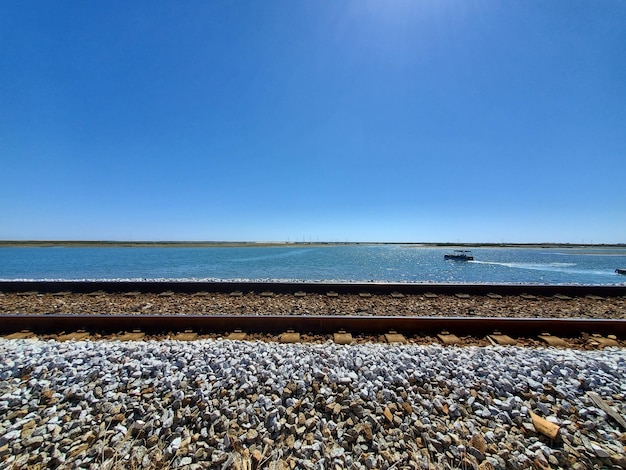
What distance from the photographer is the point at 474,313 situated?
7.02 meters

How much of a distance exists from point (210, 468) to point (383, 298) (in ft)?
22.4

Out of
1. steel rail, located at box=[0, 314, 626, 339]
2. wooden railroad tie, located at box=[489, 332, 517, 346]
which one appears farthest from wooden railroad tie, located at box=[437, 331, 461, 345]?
wooden railroad tie, located at box=[489, 332, 517, 346]

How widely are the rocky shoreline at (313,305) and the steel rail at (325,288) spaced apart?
0.45 m

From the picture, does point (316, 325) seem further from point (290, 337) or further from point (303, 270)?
point (303, 270)

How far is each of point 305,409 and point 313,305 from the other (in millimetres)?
4816

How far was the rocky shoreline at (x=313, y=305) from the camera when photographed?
23.2 feet

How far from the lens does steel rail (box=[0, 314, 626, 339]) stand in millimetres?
5328

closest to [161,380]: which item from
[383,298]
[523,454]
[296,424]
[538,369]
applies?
[296,424]

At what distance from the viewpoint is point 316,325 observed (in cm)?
539

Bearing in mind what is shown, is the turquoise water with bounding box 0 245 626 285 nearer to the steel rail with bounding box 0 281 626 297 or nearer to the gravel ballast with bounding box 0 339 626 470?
the steel rail with bounding box 0 281 626 297

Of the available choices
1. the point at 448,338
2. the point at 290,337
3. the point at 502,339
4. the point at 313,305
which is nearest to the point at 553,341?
Answer: the point at 502,339

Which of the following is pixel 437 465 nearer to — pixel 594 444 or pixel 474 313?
pixel 594 444

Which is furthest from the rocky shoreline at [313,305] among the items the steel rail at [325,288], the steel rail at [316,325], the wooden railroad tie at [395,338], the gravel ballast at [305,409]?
the gravel ballast at [305,409]

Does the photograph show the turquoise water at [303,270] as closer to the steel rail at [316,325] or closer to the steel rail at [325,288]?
the steel rail at [325,288]
